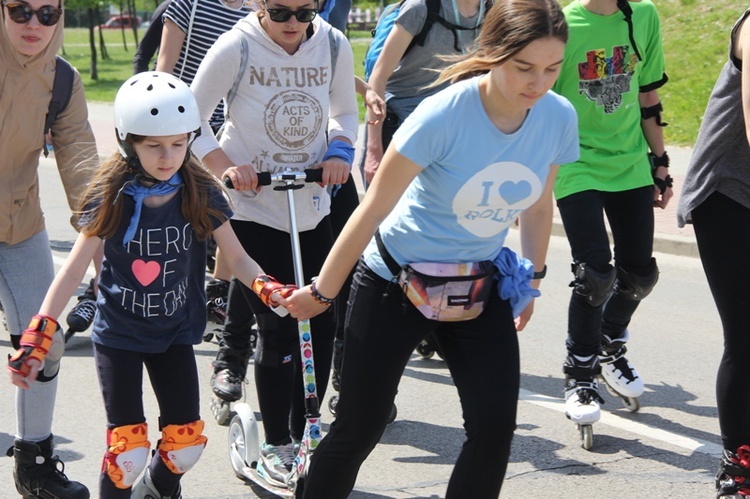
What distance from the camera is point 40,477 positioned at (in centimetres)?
428

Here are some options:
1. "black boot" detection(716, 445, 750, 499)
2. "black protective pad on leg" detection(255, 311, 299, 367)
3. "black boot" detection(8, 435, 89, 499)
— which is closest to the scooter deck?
"black protective pad on leg" detection(255, 311, 299, 367)

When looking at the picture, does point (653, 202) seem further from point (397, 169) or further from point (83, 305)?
point (83, 305)

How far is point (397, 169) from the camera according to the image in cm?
337

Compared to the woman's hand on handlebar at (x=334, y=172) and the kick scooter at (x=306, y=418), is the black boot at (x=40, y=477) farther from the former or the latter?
the woman's hand on handlebar at (x=334, y=172)

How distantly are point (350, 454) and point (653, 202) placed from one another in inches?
98.0

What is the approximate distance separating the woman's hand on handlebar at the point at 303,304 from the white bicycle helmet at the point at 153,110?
0.65m

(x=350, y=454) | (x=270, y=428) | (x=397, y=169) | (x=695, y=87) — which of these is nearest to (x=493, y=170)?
(x=397, y=169)

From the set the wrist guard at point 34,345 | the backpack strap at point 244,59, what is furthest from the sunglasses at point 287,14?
the wrist guard at point 34,345

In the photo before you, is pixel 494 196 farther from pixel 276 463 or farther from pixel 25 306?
pixel 25 306

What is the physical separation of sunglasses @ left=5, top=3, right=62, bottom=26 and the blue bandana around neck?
0.72 meters

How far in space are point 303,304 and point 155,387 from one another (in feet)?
2.09

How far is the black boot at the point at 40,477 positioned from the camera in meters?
4.25

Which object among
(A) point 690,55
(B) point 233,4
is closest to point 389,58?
(B) point 233,4

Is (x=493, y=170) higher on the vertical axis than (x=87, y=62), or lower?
higher
